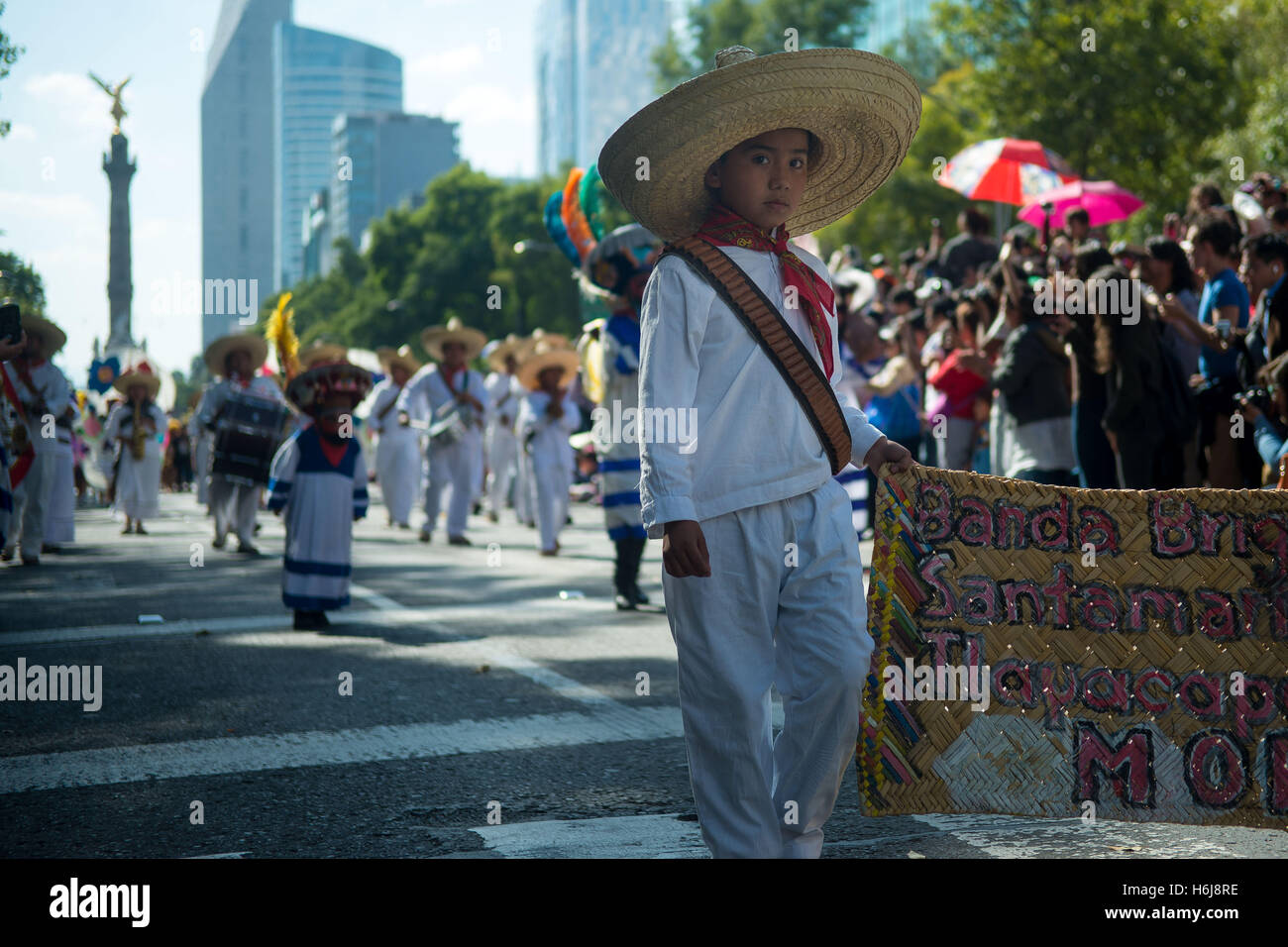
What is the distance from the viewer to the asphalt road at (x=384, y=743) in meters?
4.48

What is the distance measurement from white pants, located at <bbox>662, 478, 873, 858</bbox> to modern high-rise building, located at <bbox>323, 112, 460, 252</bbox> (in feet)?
589

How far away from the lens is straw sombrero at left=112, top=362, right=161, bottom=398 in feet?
67.2

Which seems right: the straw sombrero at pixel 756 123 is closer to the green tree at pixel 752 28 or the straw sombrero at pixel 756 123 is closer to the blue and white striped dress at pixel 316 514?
the blue and white striped dress at pixel 316 514

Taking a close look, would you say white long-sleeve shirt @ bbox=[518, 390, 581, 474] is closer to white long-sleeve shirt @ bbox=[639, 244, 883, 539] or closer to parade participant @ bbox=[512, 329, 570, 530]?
parade participant @ bbox=[512, 329, 570, 530]

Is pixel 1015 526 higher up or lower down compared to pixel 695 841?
higher up

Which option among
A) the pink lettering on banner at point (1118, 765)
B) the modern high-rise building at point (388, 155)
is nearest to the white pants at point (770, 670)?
the pink lettering on banner at point (1118, 765)

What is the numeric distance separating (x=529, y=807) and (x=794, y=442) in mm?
1745

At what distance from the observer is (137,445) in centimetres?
2041

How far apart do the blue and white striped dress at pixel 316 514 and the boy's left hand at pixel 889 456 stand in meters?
6.10

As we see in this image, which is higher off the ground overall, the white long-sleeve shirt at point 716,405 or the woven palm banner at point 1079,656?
the white long-sleeve shirt at point 716,405

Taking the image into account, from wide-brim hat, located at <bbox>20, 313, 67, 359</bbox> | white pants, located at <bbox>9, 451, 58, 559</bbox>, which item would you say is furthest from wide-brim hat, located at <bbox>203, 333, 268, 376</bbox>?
white pants, located at <bbox>9, 451, 58, 559</bbox>

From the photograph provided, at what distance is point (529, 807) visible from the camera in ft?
16.0
